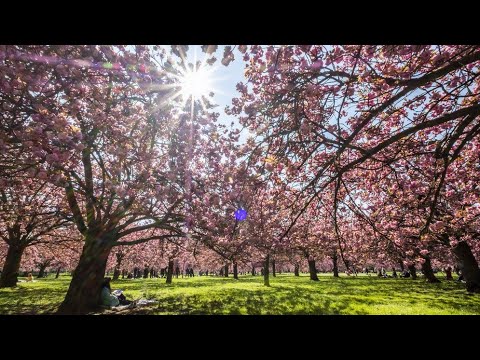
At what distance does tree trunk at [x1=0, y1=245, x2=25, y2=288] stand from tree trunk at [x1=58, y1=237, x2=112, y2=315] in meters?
15.0

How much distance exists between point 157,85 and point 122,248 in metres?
30.5

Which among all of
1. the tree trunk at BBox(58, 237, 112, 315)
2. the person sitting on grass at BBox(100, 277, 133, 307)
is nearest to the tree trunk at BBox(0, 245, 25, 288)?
the person sitting on grass at BBox(100, 277, 133, 307)

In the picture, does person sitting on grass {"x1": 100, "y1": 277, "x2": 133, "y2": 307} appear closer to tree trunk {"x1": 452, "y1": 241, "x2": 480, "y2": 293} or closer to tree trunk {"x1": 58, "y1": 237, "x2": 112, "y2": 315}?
tree trunk {"x1": 58, "y1": 237, "x2": 112, "y2": 315}

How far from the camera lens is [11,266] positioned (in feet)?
76.8

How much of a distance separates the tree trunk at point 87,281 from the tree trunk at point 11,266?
14992 mm

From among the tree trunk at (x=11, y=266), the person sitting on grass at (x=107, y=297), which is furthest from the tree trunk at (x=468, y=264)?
the tree trunk at (x=11, y=266)

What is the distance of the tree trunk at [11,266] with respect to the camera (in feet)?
72.6

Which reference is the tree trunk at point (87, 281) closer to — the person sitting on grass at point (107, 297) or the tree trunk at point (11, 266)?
the person sitting on grass at point (107, 297)

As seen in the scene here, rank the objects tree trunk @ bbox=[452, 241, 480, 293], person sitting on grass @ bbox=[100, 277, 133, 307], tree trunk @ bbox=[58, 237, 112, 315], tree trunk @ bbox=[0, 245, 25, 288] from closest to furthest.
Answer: tree trunk @ bbox=[58, 237, 112, 315] → person sitting on grass @ bbox=[100, 277, 133, 307] → tree trunk @ bbox=[452, 241, 480, 293] → tree trunk @ bbox=[0, 245, 25, 288]

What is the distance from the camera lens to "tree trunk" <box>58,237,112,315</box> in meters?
10.7
